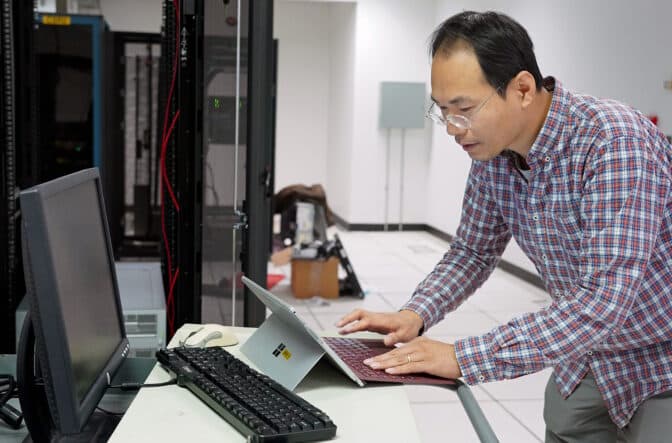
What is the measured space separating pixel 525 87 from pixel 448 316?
422 centimetres

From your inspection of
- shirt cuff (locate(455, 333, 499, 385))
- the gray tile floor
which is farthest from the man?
the gray tile floor

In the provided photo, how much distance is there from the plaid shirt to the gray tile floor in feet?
5.69

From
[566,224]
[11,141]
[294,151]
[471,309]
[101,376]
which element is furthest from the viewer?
[294,151]

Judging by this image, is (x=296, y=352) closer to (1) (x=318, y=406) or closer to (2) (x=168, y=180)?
(1) (x=318, y=406)

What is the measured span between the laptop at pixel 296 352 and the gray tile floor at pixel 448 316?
190cm

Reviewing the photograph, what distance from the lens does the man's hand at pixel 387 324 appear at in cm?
169

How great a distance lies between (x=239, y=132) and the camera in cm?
304

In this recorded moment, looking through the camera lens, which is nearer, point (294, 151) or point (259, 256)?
point (259, 256)

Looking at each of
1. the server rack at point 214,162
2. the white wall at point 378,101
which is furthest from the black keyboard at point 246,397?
the white wall at point 378,101

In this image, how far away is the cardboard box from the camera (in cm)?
613

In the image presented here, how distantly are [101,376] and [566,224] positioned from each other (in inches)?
35.8

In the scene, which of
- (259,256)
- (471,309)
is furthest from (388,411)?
(471,309)

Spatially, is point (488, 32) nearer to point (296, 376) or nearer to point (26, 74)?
point (296, 376)

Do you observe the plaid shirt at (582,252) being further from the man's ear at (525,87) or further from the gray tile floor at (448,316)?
the gray tile floor at (448,316)
